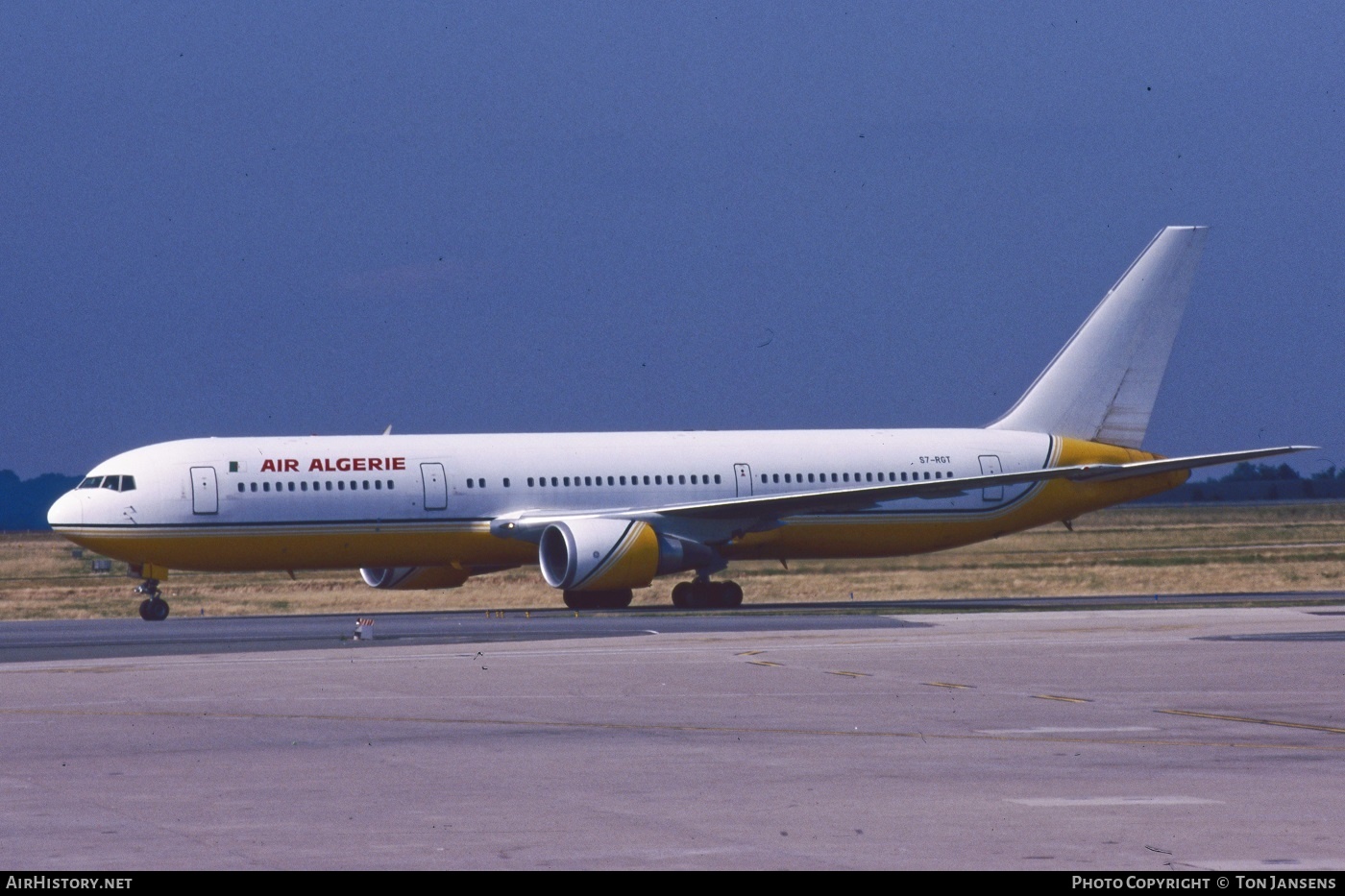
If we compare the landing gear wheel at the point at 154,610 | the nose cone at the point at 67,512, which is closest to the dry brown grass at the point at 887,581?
the nose cone at the point at 67,512

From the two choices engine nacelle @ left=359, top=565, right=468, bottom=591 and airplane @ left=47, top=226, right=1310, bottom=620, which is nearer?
airplane @ left=47, top=226, right=1310, bottom=620

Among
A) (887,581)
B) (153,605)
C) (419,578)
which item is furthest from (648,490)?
(153,605)

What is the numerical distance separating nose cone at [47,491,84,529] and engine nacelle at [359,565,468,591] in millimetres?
6607

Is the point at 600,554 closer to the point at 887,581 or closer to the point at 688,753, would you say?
the point at 887,581

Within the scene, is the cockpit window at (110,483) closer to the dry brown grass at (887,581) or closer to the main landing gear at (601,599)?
the dry brown grass at (887,581)

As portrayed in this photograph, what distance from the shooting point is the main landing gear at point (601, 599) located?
39.1 m

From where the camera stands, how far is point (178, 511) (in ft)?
120

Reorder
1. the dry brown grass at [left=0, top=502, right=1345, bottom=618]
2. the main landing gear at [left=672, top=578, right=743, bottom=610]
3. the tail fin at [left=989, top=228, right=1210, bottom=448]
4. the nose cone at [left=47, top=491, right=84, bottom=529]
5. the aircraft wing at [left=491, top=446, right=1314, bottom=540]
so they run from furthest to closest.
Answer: the tail fin at [left=989, top=228, right=1210, bottom=448], the dry brown grass at [left=0, top=502, right=1345, bottom=618], the main landing gear at [left=672, top=578, right=743, bottom=610], the aircraft wing at [left=491, top=446, right=1314, bottom=540], the nose cone at [left=47, top=491, right=84, bottom=529]

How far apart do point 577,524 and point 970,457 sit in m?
9.67

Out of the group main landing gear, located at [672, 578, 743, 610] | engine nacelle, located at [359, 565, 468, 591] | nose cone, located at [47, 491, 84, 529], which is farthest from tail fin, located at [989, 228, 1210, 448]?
nose cone, located at [47, 491, 84, 529]

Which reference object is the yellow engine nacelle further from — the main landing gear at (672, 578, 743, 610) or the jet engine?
the main landing gear at (672, 578, 743, 610)

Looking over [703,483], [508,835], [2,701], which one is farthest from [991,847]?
[703,483]

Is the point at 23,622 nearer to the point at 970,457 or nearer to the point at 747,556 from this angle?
the point at 747,556

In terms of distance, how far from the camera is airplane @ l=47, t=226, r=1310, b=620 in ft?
121
